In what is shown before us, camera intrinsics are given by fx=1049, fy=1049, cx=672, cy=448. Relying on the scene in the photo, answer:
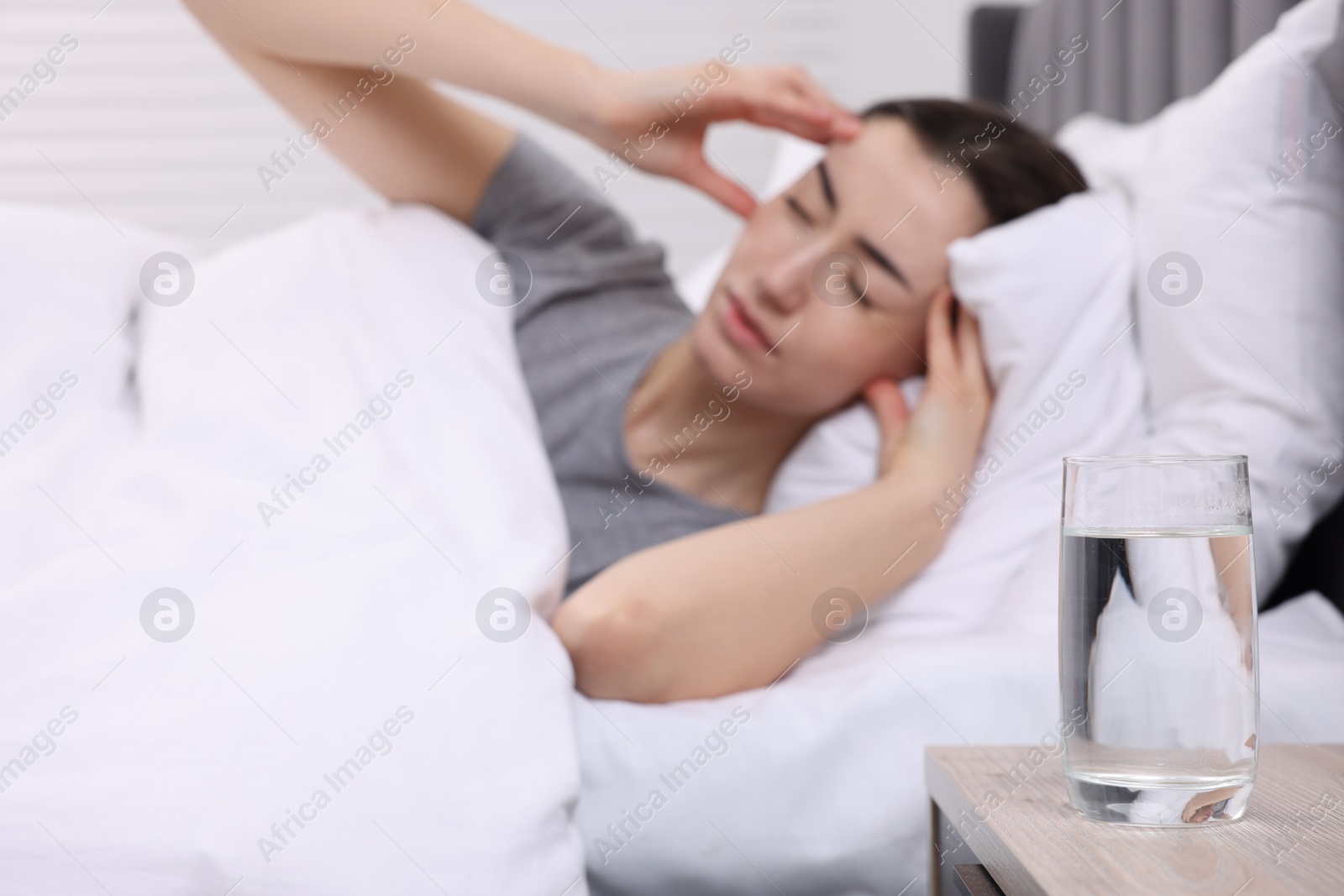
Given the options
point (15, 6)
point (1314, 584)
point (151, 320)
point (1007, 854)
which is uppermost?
point (15, 6)

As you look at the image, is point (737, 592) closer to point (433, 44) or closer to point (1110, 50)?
point (433, 44)

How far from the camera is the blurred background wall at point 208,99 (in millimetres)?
2465

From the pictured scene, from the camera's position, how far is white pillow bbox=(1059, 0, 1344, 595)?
92 cm

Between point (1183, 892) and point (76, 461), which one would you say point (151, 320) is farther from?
point (1183, 892)

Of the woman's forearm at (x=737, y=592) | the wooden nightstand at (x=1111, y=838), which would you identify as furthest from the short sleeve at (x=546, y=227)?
the wooden nightstand at (x=1111, y=838)

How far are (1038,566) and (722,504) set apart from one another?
39 centimetres

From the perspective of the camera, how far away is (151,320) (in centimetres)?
104

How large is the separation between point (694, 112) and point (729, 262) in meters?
0.17

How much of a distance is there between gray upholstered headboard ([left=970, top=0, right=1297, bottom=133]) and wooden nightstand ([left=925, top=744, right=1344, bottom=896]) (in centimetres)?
90

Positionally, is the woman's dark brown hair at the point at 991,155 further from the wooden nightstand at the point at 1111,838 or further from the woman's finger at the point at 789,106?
the wooden nightstand at the point at 1111,838

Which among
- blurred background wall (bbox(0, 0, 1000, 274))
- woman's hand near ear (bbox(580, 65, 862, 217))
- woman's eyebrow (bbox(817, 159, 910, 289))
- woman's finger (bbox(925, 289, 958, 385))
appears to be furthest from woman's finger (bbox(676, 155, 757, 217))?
blurred background wall (bbox(0, 0, 1000, 274))

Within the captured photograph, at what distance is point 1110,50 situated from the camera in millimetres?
1502

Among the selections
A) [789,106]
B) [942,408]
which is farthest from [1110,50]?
[942,408]

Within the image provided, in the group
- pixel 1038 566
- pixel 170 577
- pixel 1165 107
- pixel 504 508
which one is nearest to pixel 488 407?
pixel 504 508
